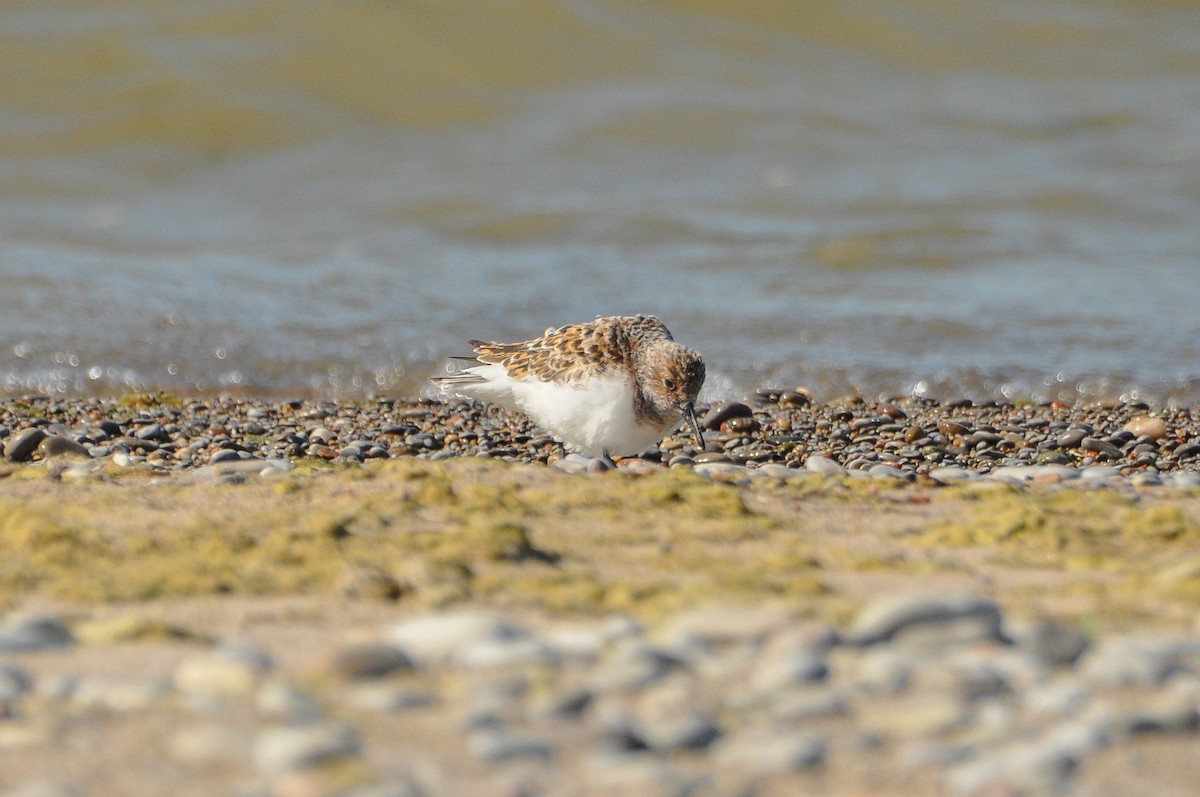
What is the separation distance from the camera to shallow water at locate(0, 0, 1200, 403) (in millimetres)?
8828

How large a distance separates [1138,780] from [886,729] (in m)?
0.44

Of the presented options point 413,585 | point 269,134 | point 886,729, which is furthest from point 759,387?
point 269,134

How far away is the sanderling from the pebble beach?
274 millimetres

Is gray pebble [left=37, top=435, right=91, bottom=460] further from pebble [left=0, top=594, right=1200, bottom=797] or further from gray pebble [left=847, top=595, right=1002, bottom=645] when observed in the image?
gray pebble [left=847, top=595, right=1002, bottom=645]

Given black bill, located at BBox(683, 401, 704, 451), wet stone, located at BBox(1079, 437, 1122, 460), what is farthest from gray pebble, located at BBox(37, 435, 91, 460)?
wet stone, located at BBox(1079, 437, 1122, 460)

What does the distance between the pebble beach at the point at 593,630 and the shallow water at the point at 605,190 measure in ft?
11.2

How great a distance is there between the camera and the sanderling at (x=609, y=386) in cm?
567

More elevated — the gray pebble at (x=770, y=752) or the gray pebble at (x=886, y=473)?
the gray pebble at (x=770, y=752)

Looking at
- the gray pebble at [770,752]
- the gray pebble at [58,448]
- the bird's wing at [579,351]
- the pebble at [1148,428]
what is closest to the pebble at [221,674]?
the gray pebble at [770,752]

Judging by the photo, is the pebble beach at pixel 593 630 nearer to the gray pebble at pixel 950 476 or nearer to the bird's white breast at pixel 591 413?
the gray pebble at pixel 950 476

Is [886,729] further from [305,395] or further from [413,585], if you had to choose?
[305,395]

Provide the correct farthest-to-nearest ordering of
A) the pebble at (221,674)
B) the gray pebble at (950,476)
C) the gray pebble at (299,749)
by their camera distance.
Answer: the gray pebble at (950,476), the pebble at (221,674), the gray pebble at (299,749)

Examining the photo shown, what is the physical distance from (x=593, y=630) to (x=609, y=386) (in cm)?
259

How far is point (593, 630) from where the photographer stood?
3123mm
